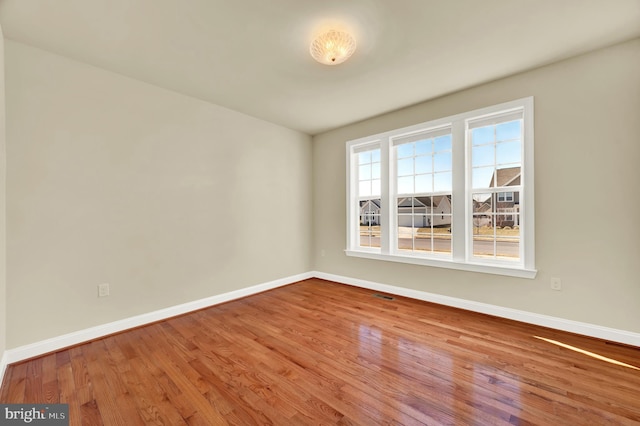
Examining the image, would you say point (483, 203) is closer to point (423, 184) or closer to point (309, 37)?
point (423, 184)

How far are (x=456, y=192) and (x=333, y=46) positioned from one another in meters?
2.23

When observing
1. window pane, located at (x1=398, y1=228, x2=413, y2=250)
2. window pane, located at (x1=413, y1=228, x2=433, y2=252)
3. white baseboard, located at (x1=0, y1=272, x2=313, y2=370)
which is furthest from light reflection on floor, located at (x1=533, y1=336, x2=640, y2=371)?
white baseboard, located at (x1=0, y1=272, x2=313, y2=370)

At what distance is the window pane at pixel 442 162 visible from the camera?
3.41 meters

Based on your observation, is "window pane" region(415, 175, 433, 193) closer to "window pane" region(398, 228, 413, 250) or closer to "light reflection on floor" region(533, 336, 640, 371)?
"window pane" region(398, 228, 413, 250)

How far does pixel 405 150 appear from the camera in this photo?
12.6 ft

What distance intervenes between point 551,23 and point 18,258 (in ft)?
15.3

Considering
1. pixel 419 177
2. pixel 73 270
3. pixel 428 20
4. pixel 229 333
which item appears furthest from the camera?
pixel 419 177

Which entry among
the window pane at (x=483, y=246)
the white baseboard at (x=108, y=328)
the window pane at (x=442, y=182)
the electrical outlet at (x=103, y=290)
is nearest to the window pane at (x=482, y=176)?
the window pane at (x=442, y=182)

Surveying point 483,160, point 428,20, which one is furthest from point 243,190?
point 483,160

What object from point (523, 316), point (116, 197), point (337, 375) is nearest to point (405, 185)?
point (523, 316)

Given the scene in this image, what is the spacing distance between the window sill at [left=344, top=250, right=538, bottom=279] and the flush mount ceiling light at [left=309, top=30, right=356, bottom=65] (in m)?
2.62

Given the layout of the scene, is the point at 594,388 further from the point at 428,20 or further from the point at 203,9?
the point at 203,9

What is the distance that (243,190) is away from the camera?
12.5ft

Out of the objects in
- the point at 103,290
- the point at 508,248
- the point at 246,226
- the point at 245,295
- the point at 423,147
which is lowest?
the point at 245,295
